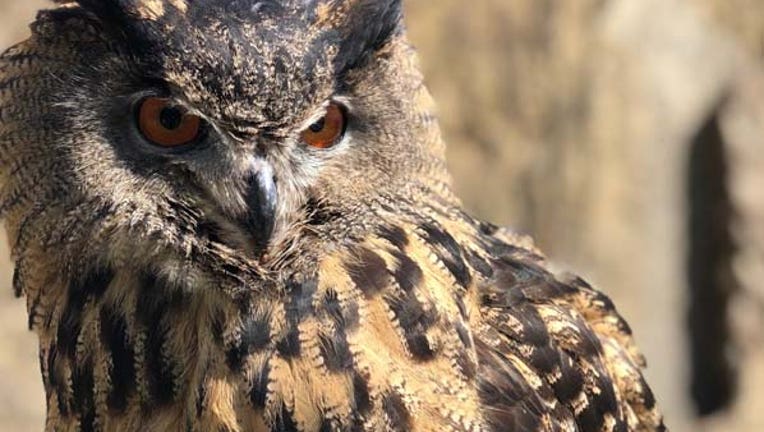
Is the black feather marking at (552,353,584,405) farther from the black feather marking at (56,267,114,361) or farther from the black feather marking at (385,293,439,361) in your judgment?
the black feather marking at (56,267,114,361)

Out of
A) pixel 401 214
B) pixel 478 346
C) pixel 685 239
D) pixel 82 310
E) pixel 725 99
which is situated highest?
pixel 725 99

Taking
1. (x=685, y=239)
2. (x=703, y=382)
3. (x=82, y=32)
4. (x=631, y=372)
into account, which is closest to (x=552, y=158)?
(x=685, y=239)

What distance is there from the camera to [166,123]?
144cm

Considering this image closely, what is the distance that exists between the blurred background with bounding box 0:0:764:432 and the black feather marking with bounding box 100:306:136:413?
211 centimetres

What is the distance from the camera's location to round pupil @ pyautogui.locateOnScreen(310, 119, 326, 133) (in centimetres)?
149

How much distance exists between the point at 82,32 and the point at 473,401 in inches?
25.9

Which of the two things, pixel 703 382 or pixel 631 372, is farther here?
pixel 703 382

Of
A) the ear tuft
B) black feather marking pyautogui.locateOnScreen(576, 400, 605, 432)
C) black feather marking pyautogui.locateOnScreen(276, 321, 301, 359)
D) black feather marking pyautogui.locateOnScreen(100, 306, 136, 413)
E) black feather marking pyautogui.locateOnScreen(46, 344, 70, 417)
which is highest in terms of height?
the ear tuft

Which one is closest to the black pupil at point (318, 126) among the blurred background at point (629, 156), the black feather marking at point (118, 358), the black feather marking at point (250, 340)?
the black feather marking at point (250, 340)

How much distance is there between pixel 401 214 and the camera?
5.24 feet

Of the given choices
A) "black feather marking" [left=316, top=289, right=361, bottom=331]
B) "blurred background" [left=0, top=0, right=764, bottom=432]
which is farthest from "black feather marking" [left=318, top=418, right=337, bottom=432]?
"blurred background" [left=0, top=0, right=764, bottom=432]

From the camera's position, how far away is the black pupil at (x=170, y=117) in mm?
1435

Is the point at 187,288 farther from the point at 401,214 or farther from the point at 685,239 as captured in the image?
the point at 685,239

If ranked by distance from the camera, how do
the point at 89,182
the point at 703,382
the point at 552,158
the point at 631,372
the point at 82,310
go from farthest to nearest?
the point at 703,382, the point at 552,158, the point at 631,372, the point at 82,310, the point at 89,182
